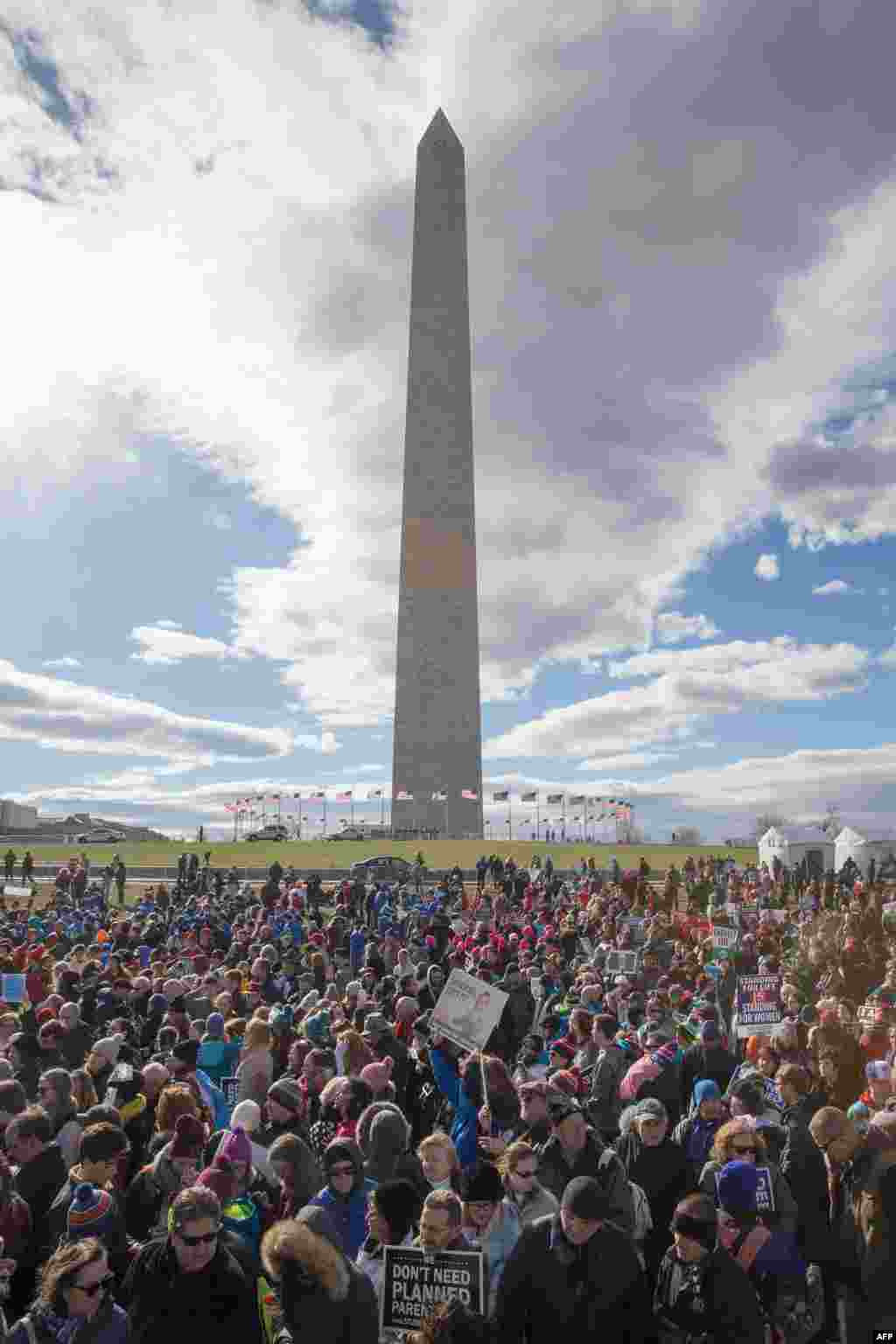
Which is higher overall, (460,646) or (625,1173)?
(460,646)

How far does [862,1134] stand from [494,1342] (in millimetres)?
2911

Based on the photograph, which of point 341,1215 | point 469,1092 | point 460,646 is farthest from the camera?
point 460,646

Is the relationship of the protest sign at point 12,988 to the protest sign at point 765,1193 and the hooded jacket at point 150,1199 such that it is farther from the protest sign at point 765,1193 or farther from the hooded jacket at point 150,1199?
the protest sign at point 765,1193

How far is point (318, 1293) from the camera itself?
4.03m

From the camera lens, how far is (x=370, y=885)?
95.3ft

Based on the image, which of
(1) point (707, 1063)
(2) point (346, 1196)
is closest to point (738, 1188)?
(2) point (346, 1196)

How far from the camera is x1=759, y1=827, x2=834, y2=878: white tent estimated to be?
35719 millimetres

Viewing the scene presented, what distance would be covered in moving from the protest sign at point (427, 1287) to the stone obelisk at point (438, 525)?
59172 millimetres

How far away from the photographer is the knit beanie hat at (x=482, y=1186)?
505 cm

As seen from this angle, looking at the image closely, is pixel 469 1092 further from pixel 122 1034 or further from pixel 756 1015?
pixel 756 1015

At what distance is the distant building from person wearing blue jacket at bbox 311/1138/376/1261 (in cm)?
7640

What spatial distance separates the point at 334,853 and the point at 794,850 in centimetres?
2001

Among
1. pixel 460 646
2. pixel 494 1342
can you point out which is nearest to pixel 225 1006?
pixel 494 1342

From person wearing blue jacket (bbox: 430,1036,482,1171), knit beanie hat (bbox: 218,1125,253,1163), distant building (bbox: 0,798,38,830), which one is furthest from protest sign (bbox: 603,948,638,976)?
distant building (bbox: 0,798,38,830)
